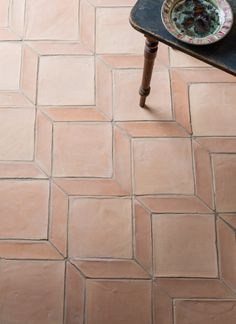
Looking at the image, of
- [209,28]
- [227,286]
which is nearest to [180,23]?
[209,28]

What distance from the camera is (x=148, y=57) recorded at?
3.36ft

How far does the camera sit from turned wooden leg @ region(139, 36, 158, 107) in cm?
97

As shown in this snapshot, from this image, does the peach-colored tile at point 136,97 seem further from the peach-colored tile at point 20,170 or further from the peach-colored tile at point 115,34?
the peach-colored tile at point 20,170

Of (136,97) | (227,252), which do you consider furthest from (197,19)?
(227,252)

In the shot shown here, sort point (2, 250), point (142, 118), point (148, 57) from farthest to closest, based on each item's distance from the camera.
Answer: point (142, 118) < point (2, 250) < point (148, 57)

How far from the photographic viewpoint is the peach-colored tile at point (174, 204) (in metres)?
1.16

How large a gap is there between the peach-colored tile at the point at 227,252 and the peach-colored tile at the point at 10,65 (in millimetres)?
740

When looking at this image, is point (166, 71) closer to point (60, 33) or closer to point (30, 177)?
point (60, 33)

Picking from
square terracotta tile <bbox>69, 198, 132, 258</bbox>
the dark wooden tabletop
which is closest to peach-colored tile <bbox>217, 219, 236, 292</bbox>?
square terracotta tile <bbox>69, 198, 132, 258</bbox>

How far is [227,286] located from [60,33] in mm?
913

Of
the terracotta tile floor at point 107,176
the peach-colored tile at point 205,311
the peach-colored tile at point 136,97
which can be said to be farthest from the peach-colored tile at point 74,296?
the peach-colored tile at point 136,97

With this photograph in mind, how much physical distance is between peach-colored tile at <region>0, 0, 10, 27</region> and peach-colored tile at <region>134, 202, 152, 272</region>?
2.41ft

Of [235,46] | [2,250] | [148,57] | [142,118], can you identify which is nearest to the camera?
[235,46]

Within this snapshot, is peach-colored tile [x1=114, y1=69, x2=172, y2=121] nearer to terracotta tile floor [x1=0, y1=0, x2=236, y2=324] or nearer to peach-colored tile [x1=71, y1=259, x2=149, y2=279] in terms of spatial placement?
terracotta tile floor [x1=0, y1=0, x2=236, y2=324]
